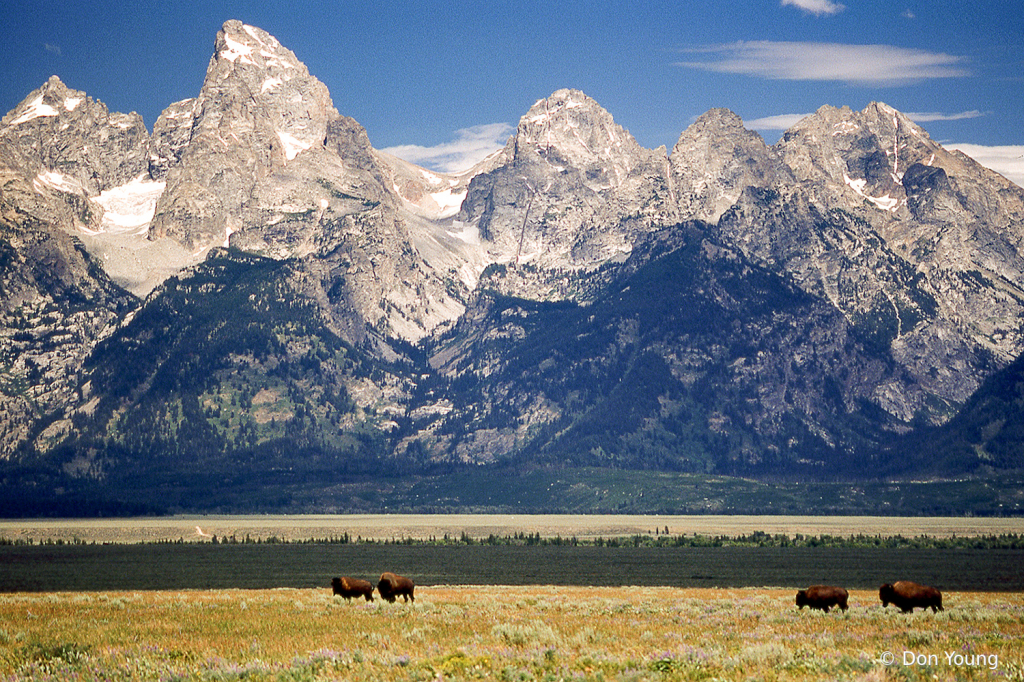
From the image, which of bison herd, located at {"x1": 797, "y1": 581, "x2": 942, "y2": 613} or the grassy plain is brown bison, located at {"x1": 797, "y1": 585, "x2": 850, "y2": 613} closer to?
bison herd, located at {"x1": 797, "y1": 581, "x2": 942, "y2": 613}

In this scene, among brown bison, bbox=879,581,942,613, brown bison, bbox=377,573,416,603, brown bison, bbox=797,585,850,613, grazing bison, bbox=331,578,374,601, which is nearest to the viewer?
brown bison, bbox=879,581,942,613

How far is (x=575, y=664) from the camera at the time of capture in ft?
170

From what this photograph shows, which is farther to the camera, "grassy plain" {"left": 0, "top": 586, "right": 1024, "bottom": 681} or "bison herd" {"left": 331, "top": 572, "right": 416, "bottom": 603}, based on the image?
"bison herd" {"left": 331, "top": 572, "right": 416, "bottom": 603}

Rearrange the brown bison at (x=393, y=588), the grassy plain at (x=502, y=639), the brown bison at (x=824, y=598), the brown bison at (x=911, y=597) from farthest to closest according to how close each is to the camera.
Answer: the brown bison at (x=393, y=588)
the brown bison at (x=824, y=598)
the brown bison at (x=911, y=597)
the grassy plain at (x=502, y=639)


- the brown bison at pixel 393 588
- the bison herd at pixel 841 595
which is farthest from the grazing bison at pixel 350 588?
the brown bison at pixel 393 588

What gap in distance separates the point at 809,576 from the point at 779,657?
85.4 metres

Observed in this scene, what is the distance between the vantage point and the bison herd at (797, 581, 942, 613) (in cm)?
7275

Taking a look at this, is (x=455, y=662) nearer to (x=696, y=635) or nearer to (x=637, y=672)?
(x=637, y=672)

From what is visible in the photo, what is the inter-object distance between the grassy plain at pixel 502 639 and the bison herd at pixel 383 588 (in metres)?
2.23

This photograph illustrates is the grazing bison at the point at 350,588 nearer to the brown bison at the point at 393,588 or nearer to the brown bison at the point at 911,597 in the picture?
the brown bison at the point at 393,588

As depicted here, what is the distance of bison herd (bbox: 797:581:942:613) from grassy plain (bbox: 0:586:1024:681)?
116cm

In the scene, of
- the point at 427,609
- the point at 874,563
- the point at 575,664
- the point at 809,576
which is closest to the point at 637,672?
the point at 575,664

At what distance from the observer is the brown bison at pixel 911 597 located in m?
72.8

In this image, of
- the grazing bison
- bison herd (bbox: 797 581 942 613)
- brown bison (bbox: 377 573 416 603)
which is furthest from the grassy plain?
the grazing bison
